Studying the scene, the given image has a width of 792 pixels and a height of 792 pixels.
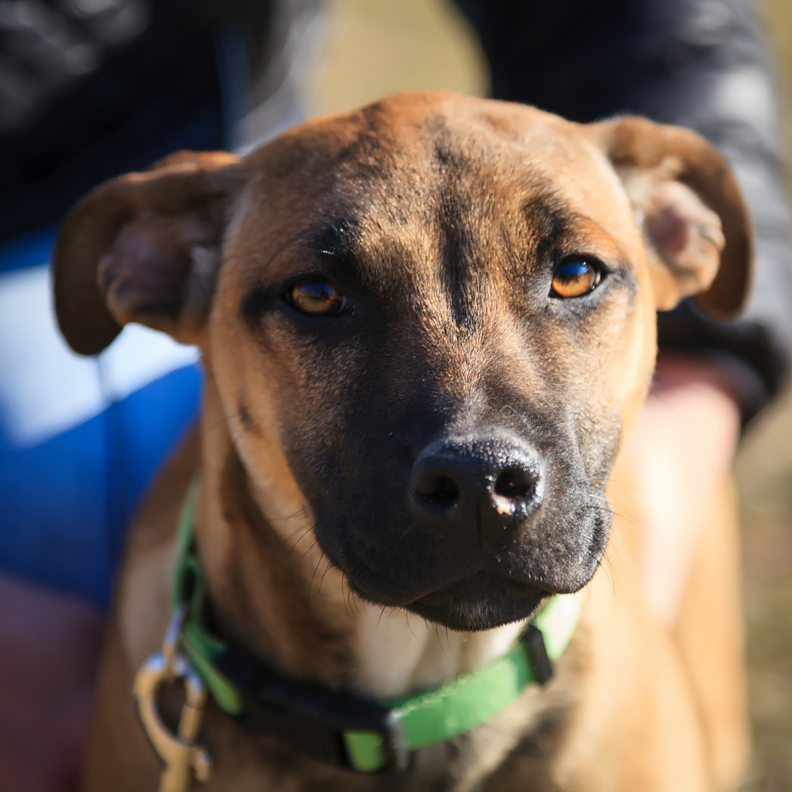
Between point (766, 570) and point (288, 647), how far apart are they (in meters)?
3.63

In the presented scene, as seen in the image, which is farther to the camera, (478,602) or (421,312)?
(421,312)

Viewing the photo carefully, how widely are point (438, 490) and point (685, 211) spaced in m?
1.45

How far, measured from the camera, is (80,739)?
2.71 meters

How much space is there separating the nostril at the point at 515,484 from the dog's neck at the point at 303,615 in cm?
64

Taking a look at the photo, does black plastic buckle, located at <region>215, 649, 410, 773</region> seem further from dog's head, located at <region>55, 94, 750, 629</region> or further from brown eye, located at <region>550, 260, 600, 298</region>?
brown eye, located at <region>550, 260, 600, 298</region>

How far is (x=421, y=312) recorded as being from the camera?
1.82 metres

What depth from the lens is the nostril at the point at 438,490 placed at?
1.54 metres

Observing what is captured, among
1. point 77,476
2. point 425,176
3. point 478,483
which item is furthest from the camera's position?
point 77,476

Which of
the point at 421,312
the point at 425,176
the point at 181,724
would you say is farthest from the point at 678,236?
the point at 181,724

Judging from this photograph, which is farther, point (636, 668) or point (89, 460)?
point (89, 460)

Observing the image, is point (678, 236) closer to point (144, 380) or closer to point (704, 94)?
point (704, 94)

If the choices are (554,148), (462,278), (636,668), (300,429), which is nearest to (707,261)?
(554,148)

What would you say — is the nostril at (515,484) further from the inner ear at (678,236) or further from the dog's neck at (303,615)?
the inner ear at (678,236)

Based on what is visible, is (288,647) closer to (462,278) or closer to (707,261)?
(462,278)
